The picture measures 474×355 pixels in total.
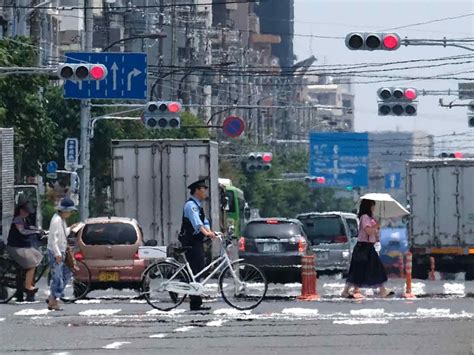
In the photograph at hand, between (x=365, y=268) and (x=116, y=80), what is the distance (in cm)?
1702

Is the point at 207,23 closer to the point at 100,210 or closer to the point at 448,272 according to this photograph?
the point at 100,210

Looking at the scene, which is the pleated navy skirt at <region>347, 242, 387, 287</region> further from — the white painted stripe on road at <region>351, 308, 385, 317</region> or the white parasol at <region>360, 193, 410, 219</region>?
the white parasol at <region>360, 193, 410, 219</region>

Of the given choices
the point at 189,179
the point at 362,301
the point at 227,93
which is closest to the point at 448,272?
the point at 189,179

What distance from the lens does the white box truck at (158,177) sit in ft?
146

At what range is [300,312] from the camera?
28.2m

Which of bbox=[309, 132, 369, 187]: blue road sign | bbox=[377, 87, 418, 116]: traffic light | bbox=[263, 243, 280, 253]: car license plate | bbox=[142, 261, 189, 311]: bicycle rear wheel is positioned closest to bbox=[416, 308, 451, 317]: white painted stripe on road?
bbox=[142, 261, 189, 311]: bicycle rear wheel

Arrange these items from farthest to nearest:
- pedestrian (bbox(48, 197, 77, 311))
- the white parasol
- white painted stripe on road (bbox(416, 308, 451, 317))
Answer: the white parasol, pedestrian (bbox(48, 197, 77, 311)), white painted stripe on road (bbox(416, 308, 451, 317))

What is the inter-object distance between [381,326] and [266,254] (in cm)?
1157

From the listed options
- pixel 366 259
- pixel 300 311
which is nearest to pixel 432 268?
pixel 366 259

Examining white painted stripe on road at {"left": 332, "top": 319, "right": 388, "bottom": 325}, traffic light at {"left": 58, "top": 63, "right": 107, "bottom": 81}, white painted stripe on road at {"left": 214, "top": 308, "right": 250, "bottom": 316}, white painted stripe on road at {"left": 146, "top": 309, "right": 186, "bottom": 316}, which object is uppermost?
traffic light at {"left": 58, "top": 63, "right": 107, "bottom": 81}

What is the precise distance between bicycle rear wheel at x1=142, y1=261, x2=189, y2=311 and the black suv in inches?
259

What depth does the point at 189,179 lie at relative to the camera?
44.7 metres

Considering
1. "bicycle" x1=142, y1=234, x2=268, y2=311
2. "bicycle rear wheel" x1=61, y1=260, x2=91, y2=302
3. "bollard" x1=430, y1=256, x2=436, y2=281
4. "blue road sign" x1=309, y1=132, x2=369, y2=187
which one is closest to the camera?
"bicycle" x1=142, y1=234, x2=268, y2=311

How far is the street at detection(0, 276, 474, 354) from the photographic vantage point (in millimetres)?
21031
